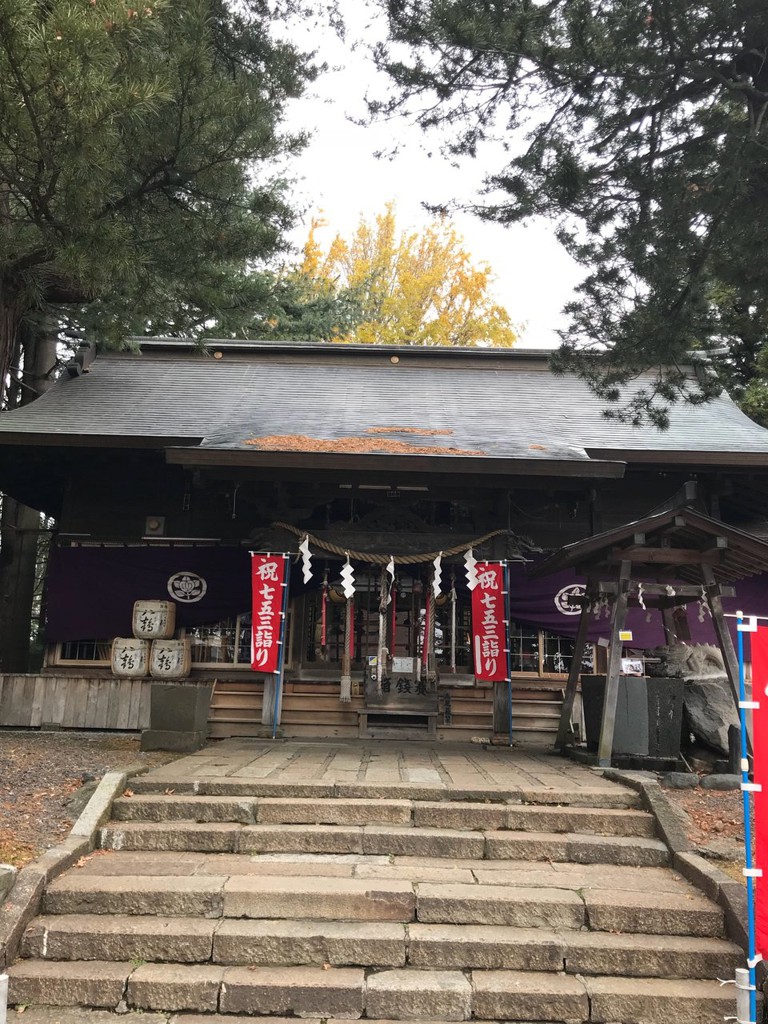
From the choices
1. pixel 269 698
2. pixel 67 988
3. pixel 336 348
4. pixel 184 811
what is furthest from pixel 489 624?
pixel 336 348

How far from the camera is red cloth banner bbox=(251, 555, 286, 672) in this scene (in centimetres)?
855

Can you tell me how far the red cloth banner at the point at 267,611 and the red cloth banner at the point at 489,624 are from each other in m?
2.41

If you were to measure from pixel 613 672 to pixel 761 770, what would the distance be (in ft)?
10.2

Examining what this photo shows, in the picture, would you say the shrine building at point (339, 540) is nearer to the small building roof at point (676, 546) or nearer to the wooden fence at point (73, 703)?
the wooden fence at point (73, 703)

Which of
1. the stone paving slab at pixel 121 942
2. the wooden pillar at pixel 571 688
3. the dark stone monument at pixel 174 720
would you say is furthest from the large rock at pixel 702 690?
the stone paving slab at pixel 121 942

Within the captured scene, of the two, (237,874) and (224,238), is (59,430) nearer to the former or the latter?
(224,238)

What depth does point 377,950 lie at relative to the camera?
12.7 feet

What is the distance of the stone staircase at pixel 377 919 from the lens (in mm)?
3617

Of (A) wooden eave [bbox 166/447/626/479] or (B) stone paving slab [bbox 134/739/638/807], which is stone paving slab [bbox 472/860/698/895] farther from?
(A) wooden eave [bbox 166/447/626/479]

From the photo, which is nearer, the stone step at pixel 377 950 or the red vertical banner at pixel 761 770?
the red vertical banner at pixel 761 770

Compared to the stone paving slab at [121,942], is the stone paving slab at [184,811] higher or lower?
higher

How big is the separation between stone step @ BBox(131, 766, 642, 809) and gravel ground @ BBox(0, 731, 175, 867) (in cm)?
61

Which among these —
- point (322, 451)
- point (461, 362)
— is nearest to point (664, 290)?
point (322, 451)

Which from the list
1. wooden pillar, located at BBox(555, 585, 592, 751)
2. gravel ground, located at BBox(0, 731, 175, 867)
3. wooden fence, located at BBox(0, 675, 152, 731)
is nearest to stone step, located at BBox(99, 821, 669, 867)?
gravel ground, located at BBox(0, 731, 175, 867)
